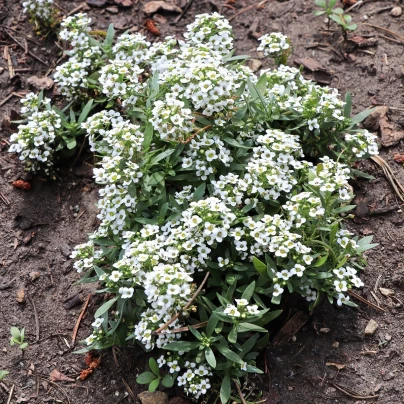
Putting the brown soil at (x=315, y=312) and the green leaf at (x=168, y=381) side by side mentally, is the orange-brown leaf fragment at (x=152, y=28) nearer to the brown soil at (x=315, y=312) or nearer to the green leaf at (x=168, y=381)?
the brown soil at (x=315, y=312)

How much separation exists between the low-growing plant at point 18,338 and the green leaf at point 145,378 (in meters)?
1.26

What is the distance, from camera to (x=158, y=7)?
311 inches

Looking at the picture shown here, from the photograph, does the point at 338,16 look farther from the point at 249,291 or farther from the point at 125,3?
the point at 249,291

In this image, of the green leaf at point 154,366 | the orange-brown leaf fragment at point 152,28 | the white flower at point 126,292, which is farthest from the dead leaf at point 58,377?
the orange-brown leaf fragment at point 152,28

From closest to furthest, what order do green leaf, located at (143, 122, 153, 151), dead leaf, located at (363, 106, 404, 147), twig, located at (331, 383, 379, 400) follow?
1. twig, located at (331, 383, 379, 400)
2. green leaf, located at (143, 122, 153, 151)
3. dead leaf, located at (363, 106, 404, 147)

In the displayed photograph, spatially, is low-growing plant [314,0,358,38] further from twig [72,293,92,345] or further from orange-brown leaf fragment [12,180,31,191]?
twig [72,293,92,345]

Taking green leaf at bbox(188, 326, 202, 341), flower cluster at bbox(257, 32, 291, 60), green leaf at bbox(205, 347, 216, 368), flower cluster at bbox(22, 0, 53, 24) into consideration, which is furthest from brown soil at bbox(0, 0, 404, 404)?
flower cluster at bbox(257, 32, 291, 60)

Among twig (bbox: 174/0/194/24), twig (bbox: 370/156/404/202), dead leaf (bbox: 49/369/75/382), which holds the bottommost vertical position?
dead leaf (bbox: 49/369/75/382)

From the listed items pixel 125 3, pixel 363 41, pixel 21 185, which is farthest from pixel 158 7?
pixel 21 185

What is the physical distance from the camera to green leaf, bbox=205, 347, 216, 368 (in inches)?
186

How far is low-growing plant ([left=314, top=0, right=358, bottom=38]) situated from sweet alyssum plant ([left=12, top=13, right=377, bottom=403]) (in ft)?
4.96

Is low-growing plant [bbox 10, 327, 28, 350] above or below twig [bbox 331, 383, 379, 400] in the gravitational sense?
above

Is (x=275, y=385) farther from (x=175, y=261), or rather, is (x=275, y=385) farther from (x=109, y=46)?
(x=109, y=46)

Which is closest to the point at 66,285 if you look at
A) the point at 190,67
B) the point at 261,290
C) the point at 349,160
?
the point at 261,290
